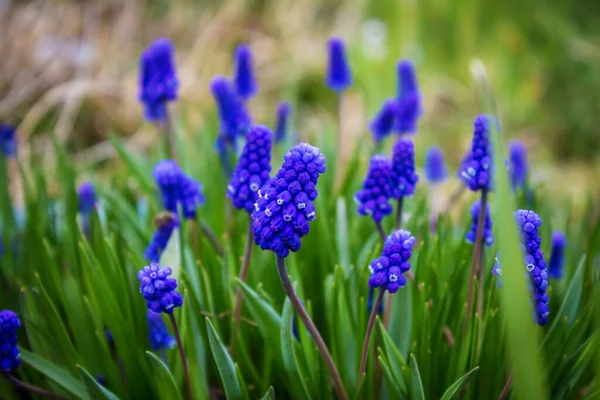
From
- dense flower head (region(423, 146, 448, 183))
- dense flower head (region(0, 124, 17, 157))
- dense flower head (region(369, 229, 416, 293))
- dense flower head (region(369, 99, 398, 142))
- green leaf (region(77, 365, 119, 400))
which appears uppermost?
dense flower head (region(369, 99, 398, 142))

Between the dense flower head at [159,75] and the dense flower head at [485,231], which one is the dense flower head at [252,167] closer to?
the dense flower head at [485,231]

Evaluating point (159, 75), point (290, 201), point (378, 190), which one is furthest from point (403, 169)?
point (159, 75)

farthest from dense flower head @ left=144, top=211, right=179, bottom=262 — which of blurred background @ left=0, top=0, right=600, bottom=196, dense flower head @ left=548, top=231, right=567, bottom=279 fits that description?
blurred background @ left=0, top=0, right=600, bottom=196

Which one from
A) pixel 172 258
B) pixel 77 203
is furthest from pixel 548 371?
pixel 77 203

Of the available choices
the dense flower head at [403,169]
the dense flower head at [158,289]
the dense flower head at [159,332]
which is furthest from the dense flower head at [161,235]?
the dense flower head at [403,169]

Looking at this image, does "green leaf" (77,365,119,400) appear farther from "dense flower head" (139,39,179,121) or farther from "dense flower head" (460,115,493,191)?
"dense flower head" (139,39,179,121)

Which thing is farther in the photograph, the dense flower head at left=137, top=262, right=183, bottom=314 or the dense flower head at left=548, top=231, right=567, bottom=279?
the dense flower head at left=548, top=231, right=567, bottom=279

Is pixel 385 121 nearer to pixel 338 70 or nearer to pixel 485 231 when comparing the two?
pixel 338 70
